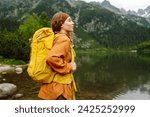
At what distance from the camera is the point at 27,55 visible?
6303 cm

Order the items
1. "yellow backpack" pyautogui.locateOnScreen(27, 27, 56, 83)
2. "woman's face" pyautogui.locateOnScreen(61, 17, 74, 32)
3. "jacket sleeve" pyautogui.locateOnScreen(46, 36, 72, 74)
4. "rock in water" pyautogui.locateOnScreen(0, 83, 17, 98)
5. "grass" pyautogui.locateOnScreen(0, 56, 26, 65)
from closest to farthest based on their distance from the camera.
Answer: "jacket sleeve" pyautogui.locateOnScreen(46, 36, 72, 74), "yellow backpack" pyautogui.locateOnScreen(27, 27, 56, 83), "woman's face" pyautogui.locateOnScreen(61, 17, 74, 32), "rock in water" pyautogui.locateOnScreen(0, 83, 17, 98), "grass" pyautogui.locateOnScreen(0, 56, 26, 65)

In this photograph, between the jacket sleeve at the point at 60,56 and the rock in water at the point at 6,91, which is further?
the rock in water at the point at 6,91

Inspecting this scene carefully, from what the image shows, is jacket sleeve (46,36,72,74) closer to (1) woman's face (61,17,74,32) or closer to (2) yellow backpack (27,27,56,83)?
(2) yellow backpack (27,27,56,83)

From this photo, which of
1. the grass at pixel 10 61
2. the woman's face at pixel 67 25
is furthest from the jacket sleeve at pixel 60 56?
the grass at pixel 10 61

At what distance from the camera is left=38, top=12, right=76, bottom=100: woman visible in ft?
22.6

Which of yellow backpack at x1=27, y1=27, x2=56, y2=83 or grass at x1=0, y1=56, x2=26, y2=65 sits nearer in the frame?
yellow backpack at x1=27, y1=27, x2=56, y2=83

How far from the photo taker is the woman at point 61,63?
6.89 m

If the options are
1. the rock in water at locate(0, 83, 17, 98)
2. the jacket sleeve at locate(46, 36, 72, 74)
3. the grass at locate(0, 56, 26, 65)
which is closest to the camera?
the jacket sleeve at locate(46, 36, 72, 74)

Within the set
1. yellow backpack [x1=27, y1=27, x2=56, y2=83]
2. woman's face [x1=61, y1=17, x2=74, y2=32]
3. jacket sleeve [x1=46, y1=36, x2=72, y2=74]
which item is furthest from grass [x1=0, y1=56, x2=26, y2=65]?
jacket sleeve [x1=46, y1=36, x2=72, y2=74]

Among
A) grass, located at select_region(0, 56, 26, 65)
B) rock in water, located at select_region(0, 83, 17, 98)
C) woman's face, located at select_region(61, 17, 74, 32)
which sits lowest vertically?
grass, located at select_region(0, 56, 26, 65)

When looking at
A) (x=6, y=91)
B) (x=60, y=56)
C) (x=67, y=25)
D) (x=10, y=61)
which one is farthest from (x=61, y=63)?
(x=10, y=61)

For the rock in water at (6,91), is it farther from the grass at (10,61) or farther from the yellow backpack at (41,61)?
the grass at (10,61)

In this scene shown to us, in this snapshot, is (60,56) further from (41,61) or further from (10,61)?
(10,61)

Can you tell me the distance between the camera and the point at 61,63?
273 inches
